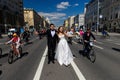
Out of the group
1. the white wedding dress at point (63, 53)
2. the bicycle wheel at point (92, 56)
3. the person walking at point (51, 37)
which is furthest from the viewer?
the bicycle wheel at point (92, 56)

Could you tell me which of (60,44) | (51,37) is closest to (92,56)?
(60,44)

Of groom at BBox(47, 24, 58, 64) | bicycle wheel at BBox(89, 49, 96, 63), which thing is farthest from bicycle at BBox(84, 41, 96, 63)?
groom at BBox(47, 24, 58, 64)

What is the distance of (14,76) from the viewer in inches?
267

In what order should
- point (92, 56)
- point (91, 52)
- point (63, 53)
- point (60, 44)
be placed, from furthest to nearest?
1. point (91, 52)
2. point (92, 56)
3. point (60, 44)
4. point (63, 53)

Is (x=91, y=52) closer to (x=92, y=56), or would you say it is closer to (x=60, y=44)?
(x=92, y=56)

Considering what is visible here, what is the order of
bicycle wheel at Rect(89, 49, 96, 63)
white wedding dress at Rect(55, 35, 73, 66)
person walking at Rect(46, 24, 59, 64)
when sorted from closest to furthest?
white wedding dress at Rect(55, 35, 73, 66) → person walking at Rect(46, 24, 59, 64) → bicycle wheel at Rect(89, 49, 96, 63)

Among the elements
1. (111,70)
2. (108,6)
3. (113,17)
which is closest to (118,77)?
(111,70)

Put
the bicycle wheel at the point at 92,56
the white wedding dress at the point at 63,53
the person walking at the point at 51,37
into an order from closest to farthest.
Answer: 1. the white wedding dress at the point at 63,53
2. the person walking at the point at 51,37
3. the bicycle wheel at the point at 92,56

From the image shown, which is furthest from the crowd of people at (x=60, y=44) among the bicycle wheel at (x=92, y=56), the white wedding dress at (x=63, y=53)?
the bicycle wheel at (x=92, y=56)

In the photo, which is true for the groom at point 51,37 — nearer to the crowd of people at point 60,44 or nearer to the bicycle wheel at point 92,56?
the crowd of people at point 60,44

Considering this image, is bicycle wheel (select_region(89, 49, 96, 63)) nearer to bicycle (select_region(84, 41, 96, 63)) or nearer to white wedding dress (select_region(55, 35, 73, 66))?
bicycle (select_region(84, 41, 96, 63))

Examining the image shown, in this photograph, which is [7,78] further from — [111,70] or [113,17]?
[113,17]

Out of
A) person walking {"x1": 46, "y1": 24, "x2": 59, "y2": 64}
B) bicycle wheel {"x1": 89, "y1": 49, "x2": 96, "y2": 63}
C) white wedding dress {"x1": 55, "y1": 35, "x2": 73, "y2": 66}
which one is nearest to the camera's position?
white wedding dress {"x1": 55, "y1": 35, "x2": 73, "y2": 66}

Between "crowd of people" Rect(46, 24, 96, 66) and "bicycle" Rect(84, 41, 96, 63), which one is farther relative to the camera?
"bicycle" Rect(84, 41, 96, 63)
